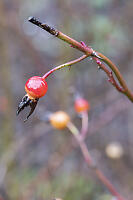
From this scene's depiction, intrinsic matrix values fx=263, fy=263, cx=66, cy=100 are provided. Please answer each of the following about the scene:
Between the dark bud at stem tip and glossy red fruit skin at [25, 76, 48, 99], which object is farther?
glossy red fruit skin at [25, 76, 48, 99]

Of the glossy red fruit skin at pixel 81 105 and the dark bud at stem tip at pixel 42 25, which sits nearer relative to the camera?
the dark bud at stem tip at pixel 42 25

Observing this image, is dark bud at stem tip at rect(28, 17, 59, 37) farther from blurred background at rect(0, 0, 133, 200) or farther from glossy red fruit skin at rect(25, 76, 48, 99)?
blurred background at rect(0, 0, 133, 200)

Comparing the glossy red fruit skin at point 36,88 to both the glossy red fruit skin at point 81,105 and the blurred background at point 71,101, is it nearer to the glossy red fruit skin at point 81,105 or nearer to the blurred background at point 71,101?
the glossy red fruit skin at point 81,105

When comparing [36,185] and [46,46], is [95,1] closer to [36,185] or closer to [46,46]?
[46,46]

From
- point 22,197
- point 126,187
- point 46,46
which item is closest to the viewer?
point 22,197

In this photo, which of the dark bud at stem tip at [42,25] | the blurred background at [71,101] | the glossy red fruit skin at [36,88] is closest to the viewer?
the dark bud at stem tip at [42,25]

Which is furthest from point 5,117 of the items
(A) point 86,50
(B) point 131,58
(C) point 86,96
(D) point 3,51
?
(A) point 86,50

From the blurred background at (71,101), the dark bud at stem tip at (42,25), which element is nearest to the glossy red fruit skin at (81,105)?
the blurred background at (71,101)

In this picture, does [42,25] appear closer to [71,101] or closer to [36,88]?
[36,88]

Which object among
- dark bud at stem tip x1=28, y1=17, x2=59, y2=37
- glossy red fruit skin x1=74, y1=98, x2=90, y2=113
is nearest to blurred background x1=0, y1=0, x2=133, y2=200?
glossy red fruit skin x1=74, y1=98, x2=90, y2=113

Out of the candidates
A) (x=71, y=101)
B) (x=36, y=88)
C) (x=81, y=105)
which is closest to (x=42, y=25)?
(x=36, y=88)

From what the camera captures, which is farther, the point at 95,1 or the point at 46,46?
the point at 46,46
